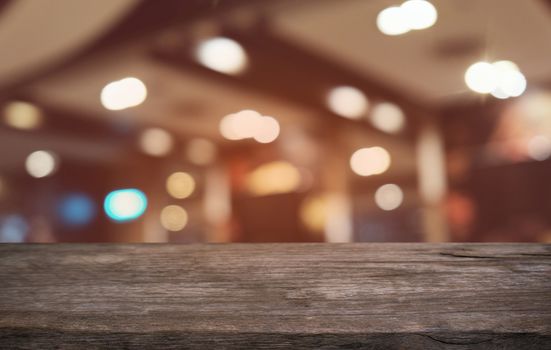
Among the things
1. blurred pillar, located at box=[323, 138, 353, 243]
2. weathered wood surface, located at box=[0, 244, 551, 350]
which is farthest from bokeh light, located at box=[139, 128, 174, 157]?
weathered wood surface, located at box=[0, 244, 551, 350]

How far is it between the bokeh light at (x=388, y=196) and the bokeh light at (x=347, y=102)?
18.0 inches

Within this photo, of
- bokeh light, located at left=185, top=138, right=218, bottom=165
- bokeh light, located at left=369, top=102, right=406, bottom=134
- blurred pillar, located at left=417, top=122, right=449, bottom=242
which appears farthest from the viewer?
bokeh light, located at left=369, top=102, right=406, bottom=134

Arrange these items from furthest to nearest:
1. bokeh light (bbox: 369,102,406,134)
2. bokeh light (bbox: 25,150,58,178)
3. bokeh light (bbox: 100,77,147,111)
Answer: bokeh light (bbox: 369,102,406,134) → bokeh light (bbox: 25,150,58,178) → bokeh light (bbox: 100,77,147,111)

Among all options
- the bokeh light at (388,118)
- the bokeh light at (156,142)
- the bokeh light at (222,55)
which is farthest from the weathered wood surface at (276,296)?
the bokeh light at (388,118)

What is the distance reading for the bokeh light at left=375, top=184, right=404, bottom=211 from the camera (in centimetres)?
333

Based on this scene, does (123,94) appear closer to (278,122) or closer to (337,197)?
(278,122)

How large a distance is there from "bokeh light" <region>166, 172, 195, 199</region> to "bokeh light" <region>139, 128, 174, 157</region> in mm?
158

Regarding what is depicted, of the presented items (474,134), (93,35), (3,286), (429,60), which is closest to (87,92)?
(93,35)

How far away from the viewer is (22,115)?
3.08 m

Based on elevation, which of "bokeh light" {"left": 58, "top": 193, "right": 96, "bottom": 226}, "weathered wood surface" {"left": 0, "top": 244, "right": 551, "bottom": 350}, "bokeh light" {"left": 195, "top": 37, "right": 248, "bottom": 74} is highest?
"bokeh light" {"left": 195, "top": 37, "right": 248, "bottom": 74}

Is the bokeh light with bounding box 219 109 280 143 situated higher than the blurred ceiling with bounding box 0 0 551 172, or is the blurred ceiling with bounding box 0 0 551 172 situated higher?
the blurred ceiling with bounding box 0 0 551 172

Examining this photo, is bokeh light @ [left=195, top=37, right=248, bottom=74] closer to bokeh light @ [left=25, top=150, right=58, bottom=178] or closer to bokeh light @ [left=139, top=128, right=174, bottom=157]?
bokeh light @ [left=139, top=128, right=174, bottom=157]

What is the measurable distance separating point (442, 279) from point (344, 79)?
2.84 meters

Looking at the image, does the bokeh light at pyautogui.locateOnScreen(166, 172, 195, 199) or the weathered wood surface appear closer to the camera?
the weathered wood surface
